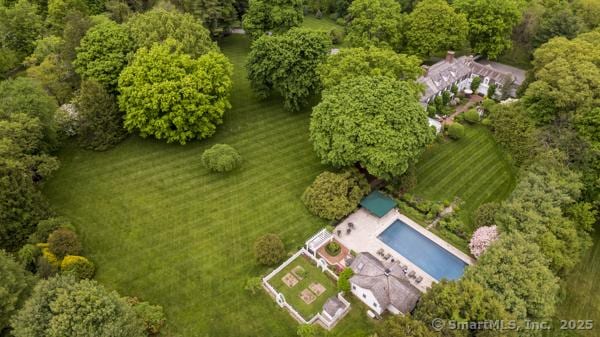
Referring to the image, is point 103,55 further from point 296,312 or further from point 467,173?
point 467,173

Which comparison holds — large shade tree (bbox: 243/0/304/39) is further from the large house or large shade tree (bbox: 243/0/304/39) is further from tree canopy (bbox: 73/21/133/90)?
the large house

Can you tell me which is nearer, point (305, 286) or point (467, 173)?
point (305, 286)

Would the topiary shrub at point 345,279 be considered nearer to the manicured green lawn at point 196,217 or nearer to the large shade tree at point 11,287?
the manicured green lawn at point 196,217

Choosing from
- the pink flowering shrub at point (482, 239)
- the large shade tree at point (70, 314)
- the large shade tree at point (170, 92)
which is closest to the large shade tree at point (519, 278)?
the pink flowering shrub at point (482, 239)

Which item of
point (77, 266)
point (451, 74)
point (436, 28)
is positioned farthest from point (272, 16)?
point (77, 266)

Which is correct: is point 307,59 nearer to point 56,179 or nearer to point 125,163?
point 125,163

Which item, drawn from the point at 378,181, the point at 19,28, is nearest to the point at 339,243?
the point at 378,181
